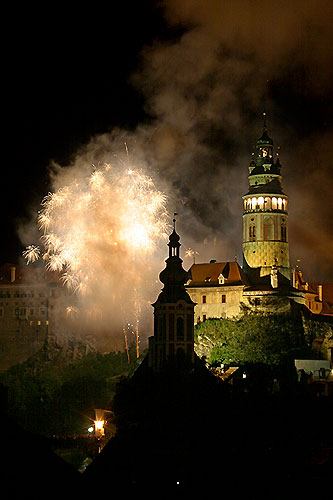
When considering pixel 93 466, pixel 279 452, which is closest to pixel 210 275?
pixel 279 452

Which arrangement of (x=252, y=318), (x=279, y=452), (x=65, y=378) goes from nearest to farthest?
(x=279, y=452) → (x=252, y=318) → (x=65, y=378)

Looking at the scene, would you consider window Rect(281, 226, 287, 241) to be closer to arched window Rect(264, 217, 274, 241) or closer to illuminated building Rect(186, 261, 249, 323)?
arched window Rect(264, 217, 274, 241)

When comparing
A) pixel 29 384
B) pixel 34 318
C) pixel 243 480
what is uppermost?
pixel 34 318

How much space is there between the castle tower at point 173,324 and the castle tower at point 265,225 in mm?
15426

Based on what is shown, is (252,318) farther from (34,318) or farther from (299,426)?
(299,426)

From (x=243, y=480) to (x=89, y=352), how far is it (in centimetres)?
4475

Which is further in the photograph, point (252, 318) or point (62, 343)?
A: point (62, 343)

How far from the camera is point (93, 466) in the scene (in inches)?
1870

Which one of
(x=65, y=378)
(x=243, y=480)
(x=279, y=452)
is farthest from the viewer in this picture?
(x=65, y=378)

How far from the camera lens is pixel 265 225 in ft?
308

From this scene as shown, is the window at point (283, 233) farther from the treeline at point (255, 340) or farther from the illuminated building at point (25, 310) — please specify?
the illuminated building at point (25, 310)

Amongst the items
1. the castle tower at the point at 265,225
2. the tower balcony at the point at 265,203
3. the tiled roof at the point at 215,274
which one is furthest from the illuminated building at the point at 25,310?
the tower balcony at the point at 265,203

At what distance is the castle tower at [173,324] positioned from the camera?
76.6 m

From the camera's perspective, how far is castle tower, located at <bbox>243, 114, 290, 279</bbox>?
9319 centimetres
